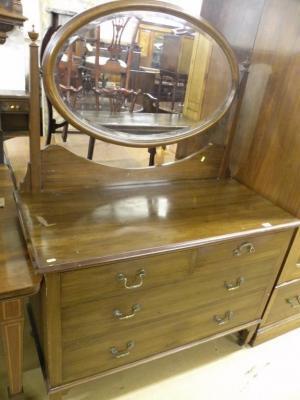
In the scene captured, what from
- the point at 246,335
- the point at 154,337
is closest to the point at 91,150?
the point at 154,337

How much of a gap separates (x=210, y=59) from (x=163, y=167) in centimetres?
46

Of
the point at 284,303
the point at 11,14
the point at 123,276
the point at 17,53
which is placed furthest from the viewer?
the point at 17,53

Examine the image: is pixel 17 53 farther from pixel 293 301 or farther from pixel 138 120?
pixel 293 301

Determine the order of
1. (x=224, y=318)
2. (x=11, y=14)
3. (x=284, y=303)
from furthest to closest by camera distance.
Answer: (x=11, y=14)
(x=284, y=303)
(x=224, y=318)

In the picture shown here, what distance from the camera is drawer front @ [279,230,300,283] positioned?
4.13 ft

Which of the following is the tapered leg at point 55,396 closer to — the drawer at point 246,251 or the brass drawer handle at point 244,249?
the drawer at point 246,251

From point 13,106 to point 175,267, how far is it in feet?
6.18

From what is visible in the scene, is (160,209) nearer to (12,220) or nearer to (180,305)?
(180,305)

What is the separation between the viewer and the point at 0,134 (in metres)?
1.86

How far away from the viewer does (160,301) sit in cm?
105

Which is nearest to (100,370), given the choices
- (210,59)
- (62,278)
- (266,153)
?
(62,278)

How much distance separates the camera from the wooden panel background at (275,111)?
44.5 inches

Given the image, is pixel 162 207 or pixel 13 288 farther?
pixel 162 207

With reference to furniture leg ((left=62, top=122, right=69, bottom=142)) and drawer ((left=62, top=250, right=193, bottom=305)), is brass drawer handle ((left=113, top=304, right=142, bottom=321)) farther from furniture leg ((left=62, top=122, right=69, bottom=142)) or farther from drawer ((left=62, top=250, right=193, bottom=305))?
furniture leg ((left=62, top=122, right=69, bottom=142))
